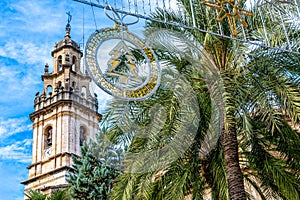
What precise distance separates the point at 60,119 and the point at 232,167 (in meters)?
30.5

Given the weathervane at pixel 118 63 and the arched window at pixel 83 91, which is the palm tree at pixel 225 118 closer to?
the weathervane at pixel 118 63

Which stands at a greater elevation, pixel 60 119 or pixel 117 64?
pixel 60 119

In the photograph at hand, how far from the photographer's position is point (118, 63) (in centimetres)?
795

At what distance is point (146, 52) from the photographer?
8.30 m

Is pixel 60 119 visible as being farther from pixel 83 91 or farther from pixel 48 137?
pixel 83 91

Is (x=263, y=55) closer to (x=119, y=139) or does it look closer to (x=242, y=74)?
(x=242, y=74)

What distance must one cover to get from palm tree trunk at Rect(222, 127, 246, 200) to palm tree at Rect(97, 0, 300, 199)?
0.02m

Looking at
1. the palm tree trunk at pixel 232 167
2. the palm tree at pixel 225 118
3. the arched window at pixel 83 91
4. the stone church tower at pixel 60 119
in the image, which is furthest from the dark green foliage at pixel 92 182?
the arched window at pixel 83 91

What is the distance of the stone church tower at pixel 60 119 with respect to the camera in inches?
1556

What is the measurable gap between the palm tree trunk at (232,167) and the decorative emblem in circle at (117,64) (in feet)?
11.3

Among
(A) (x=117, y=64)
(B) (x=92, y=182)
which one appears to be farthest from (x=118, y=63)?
(B) (x=92, y=182)

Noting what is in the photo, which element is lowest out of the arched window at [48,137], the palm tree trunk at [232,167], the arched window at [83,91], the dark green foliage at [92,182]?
the palm tree trunk at [232,167]

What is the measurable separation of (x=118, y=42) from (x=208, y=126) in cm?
430

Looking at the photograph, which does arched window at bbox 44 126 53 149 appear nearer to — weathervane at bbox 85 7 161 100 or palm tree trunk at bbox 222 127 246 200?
palm tree trunk at bbox 222 127 246 200
